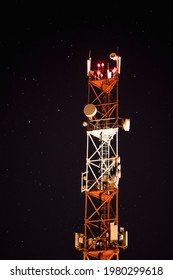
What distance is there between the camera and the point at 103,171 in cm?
4784

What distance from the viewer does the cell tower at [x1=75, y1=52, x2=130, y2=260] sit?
44969 mm

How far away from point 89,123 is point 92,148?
297cm

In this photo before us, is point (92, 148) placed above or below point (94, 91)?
below

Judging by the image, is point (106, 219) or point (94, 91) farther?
point (94, 91)

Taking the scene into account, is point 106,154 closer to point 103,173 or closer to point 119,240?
point 103,173

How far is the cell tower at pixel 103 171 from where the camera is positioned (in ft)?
148

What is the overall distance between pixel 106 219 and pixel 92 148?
24.7 feet
